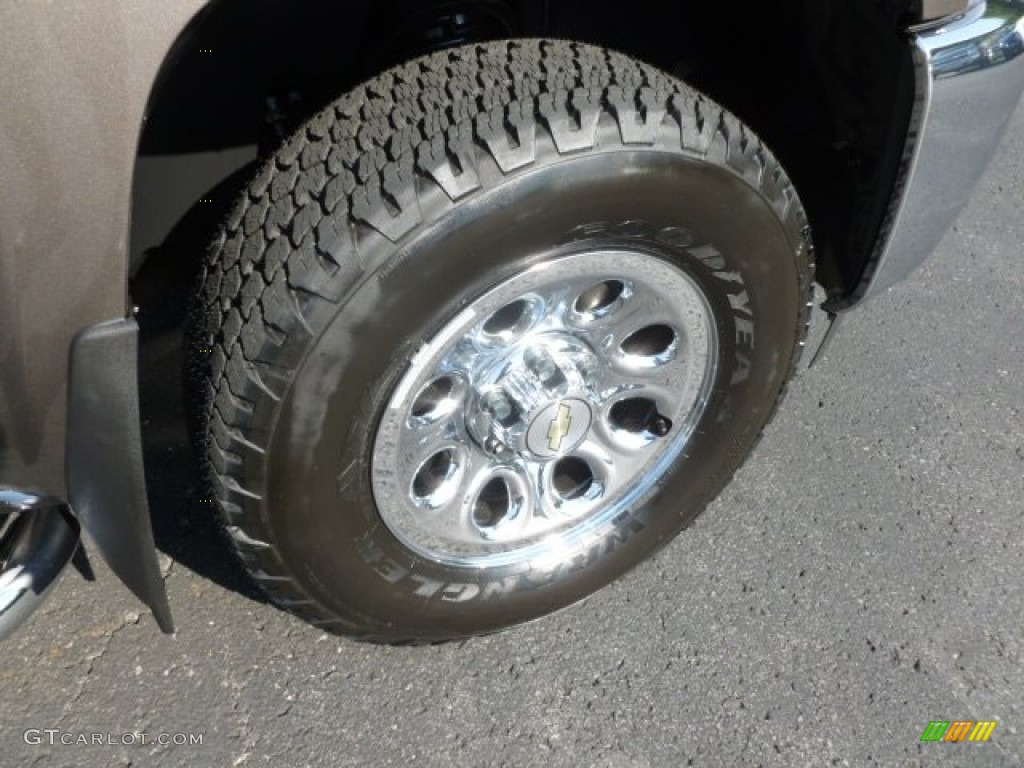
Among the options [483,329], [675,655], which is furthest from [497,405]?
[675,655]

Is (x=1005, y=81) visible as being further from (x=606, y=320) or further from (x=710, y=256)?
(x=606, y=320)

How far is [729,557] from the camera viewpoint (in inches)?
96.9

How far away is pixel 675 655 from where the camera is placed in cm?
225

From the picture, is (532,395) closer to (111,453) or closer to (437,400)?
(437,400)

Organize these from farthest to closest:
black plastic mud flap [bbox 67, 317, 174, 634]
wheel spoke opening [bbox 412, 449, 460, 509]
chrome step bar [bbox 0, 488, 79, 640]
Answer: wheel spoke opening [bbox 412, 449, 460, 509]
chrome step bar [bbox 0, 488, 79, 640]
black plastic mud flap [bbox 67, 317, 174, 634]

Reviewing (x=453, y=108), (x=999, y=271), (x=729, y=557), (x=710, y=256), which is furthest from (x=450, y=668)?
(x=999, y=271)

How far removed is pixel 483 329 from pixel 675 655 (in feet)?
2.85

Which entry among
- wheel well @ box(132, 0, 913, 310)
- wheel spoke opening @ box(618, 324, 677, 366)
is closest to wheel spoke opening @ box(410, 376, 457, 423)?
wheel spoke opening @ box(618, 324, 677, 366)

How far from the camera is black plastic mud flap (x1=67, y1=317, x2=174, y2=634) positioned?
1.43m

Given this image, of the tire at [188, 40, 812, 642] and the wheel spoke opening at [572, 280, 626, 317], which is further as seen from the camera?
the wheel spoke opening at [572, 280, 626, 317]

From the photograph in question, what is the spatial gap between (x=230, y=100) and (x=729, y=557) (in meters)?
1.46

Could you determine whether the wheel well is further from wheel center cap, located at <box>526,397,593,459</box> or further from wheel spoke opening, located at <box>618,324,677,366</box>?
wheel center cap, located at <box>526,397,593,459</box>

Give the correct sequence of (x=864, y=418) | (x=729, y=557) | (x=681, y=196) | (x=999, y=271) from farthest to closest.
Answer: (x=999, y=271), (x=864, y=418), (x=729, y=557), (x=681, y=196)

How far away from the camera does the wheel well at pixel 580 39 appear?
1.94m
